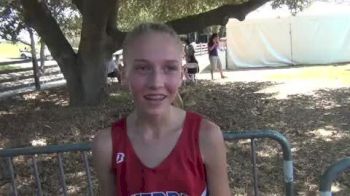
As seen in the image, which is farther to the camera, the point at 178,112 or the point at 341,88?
the point at 341,88

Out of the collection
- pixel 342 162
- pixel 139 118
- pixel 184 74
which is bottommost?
pixel 342 162

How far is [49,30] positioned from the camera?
35.9 feet

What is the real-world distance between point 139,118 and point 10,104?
12368 mm

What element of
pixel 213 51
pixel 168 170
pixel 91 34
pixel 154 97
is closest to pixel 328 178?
pixel 168 170

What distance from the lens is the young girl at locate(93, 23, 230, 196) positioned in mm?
1932

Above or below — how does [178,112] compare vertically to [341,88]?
above

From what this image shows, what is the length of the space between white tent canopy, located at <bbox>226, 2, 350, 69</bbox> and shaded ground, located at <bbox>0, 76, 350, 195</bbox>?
911 cm

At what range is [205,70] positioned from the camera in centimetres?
2423

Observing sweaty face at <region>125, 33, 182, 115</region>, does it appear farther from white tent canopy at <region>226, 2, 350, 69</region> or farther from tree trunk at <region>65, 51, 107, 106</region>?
white tent canopy at <region>226, 2, 350, 69</region>

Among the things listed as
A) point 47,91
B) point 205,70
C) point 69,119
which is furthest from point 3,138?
point 205,70

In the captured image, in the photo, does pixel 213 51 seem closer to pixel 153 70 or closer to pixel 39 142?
pixel 39 142

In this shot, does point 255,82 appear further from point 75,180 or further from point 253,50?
point 75,180

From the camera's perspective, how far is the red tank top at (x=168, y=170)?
1.93 metres

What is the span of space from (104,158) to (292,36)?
2164 centimetres
